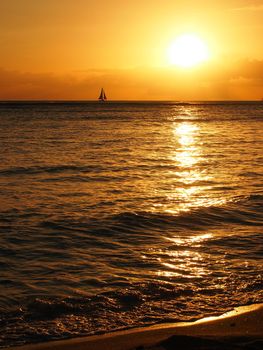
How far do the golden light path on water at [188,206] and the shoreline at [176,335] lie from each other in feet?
7.12

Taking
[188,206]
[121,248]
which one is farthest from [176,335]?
[188,206]

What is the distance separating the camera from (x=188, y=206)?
1627 centimetres

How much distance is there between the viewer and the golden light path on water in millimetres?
10312

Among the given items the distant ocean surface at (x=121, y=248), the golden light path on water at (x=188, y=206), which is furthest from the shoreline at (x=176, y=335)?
the golden light path on water at (x=188, y=206)

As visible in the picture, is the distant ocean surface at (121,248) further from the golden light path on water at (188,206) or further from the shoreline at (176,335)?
the shoreline at (176,335)

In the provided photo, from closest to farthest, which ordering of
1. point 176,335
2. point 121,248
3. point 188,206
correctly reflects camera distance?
1. point 176,335
2. point 121,248
3. point 188,206

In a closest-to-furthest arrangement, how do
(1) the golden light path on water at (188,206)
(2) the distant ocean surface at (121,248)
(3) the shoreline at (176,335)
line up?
(3) the shoreline at (176,335)
(2) the distant ocean surface at (121,248)
(1) the golden light path on water at (188,206)

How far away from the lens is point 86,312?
8.30 meters

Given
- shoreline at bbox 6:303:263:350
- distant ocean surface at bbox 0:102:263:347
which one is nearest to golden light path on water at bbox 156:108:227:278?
distant ocean surface at bbox 0:102:263:347

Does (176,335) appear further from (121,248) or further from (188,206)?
(188,206)

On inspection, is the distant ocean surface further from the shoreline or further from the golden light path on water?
the shoreline

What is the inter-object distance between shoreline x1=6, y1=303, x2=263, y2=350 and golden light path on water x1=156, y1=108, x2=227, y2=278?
2.17 metres

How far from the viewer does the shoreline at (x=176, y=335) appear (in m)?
6.65

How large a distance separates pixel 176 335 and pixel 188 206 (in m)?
9.63
